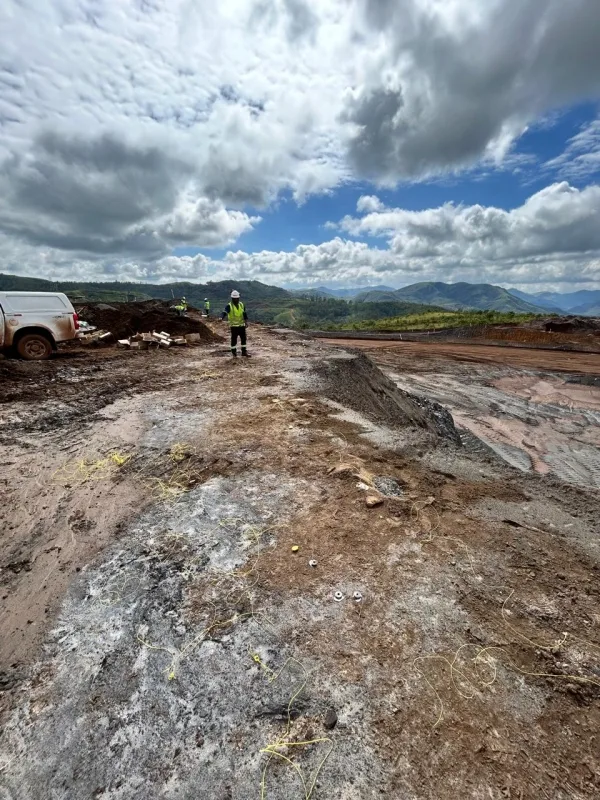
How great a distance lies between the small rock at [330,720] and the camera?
248cm

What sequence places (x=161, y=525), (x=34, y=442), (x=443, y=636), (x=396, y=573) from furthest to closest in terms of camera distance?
(x=34, y=442), (x=161, y=525), (x=396, y=573), (x=443, y=636)

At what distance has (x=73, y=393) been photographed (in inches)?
347

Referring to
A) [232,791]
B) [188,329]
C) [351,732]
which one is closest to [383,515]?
[351,732]

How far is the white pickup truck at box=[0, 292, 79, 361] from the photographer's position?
35.8ft

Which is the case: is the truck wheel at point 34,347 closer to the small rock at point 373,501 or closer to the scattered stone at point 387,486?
the scattered stone at point 387,486

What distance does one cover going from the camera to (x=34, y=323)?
11281 millimetres

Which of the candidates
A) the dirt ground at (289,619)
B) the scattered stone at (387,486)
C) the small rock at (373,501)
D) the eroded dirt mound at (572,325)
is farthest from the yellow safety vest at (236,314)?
the eroded dirt mound at (572,325)

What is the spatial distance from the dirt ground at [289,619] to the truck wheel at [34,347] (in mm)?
Result: 5576

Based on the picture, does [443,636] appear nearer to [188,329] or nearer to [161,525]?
[161,525]

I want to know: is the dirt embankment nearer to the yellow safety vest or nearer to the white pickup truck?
the yellow safety vest

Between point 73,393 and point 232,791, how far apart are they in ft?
27.6

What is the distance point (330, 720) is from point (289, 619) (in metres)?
0.79

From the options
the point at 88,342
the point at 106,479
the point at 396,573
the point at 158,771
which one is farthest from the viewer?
the point at 88,342

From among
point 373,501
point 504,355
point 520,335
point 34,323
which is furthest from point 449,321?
point 373,501
